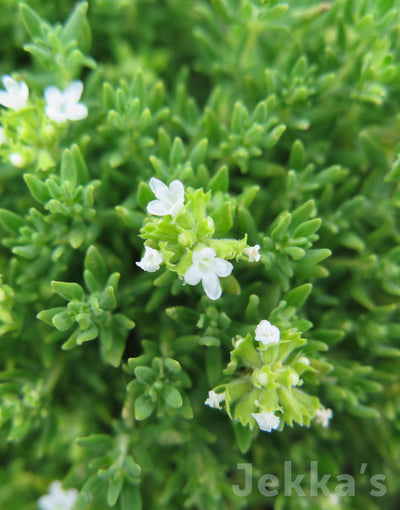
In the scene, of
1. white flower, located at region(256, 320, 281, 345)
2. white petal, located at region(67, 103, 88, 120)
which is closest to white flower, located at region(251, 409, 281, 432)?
white flower, located at region(256, 320, 281, 345)

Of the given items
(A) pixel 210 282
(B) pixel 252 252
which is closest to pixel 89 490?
(A) pixel 210 282

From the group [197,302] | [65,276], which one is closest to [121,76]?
[65,276]

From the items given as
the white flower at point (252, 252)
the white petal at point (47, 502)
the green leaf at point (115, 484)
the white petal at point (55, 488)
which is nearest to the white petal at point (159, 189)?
the white flower at point (252, 252)

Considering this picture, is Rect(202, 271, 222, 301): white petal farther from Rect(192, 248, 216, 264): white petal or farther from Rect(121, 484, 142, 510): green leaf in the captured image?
Rect(121, 484, 142, 510): green leaf

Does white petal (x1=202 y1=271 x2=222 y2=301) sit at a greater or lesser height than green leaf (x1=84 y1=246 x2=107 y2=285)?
greater

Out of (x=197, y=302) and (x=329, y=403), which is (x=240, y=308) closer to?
(x=197, y=302)

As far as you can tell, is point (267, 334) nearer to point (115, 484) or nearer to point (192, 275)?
point (192, 275)

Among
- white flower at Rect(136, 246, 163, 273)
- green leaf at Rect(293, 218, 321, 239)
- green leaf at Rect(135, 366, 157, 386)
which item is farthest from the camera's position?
green leaf at Rect(293, 218, 321, 239)
